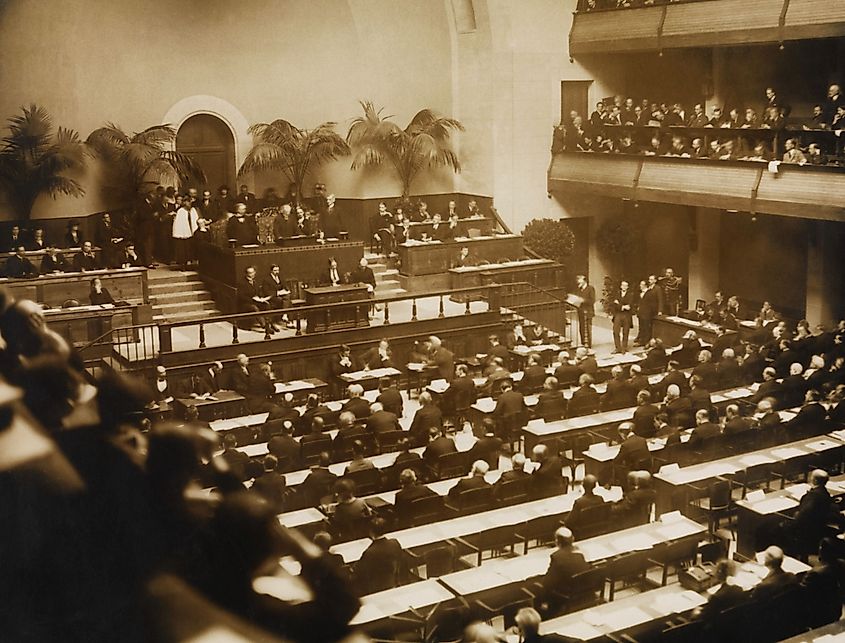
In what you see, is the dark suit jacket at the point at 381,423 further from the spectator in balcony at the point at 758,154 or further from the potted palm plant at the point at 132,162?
the spectator in balcony at the point at 758,154

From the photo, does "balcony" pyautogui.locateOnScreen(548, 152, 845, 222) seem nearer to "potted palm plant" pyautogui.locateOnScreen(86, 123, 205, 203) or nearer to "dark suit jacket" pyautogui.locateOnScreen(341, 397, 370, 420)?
"potted palm plant" pyautogui.locateOnScreen(86, 123, 205, 203)

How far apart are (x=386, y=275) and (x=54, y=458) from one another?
22.1 m

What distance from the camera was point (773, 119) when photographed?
20.2 m

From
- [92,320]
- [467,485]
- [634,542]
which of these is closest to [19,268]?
[92,320]

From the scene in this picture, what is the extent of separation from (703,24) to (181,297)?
13.5 m

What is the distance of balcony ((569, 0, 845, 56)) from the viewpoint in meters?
19.1

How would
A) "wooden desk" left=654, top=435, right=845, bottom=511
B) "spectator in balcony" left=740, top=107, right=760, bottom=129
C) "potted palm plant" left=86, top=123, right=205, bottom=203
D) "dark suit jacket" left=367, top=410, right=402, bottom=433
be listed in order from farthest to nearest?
"potted palm plant" left=86, top=123, right=205, bottom=203, "spectator in balcony" left=740, top=107, right=760, bottom=129, "dark suit jacket" left=367, top=410, right=402, bottom=433, "wooden desk" left=654, top=435, right=845, bottom=511

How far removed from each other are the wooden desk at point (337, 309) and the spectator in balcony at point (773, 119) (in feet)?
30.9

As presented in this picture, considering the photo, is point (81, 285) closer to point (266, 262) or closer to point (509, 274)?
point (266, 262)

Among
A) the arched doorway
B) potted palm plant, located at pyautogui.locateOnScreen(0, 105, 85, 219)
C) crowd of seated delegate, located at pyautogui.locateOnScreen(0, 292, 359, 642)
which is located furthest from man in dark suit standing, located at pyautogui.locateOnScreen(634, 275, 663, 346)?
crowd of seated delegate, located at pyautogui.locateOnScreen(0, 292, 359, 642)

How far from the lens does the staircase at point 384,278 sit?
74.0 feet

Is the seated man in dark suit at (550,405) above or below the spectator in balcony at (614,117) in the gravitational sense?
below

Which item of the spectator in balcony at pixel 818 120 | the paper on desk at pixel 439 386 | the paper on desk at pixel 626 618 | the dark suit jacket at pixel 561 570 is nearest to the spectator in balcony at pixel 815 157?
the spectator in balcony at pixel 818 120

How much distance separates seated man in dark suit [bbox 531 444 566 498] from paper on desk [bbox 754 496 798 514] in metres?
2.32
